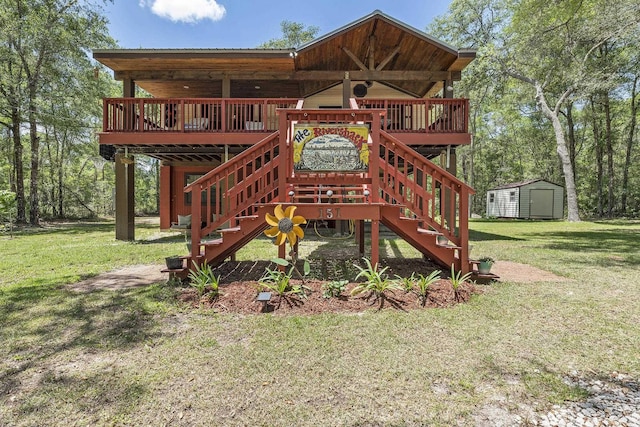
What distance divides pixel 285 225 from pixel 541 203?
77.7 feet

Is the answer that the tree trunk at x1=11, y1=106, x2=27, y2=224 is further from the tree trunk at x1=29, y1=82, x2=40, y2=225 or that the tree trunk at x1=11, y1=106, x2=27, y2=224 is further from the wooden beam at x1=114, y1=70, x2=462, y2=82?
the wooden beam at x1=114, y1=70, x2=462, y2=82

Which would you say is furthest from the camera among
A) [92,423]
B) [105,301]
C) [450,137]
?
[450,137]

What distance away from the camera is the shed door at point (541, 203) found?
22.0 m

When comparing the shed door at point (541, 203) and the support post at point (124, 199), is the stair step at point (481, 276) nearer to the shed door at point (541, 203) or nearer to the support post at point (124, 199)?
the support post at point (124, 199)

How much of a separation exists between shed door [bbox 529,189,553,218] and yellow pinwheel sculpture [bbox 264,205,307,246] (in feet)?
75.8

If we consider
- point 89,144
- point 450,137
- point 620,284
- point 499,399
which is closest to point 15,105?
point 89,144

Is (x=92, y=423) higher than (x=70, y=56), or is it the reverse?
(x=70, y=56)

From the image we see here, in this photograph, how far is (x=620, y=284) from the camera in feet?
15.2

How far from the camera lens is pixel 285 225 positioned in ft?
13.5

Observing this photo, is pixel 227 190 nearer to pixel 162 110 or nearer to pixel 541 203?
pixel 162 110

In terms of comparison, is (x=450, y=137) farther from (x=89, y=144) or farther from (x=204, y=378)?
(x=89, y=144)

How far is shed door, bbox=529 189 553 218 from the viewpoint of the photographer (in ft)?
72.0

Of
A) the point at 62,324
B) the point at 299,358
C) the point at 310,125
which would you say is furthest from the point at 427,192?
the point at 62,324

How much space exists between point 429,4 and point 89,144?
2382 centimetres
